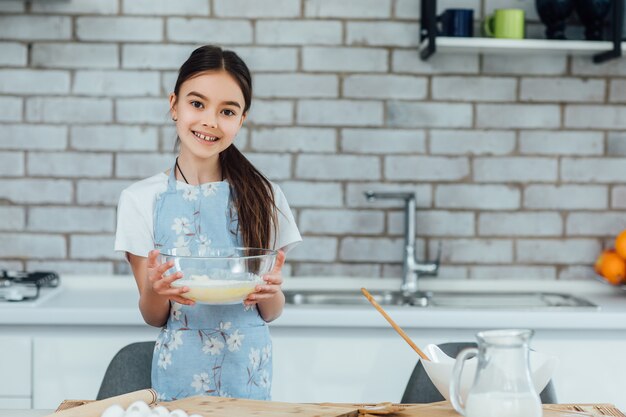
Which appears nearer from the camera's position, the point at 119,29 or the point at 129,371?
the point at 129,371

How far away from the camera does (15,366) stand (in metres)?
2.32

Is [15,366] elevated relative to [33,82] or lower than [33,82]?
lower

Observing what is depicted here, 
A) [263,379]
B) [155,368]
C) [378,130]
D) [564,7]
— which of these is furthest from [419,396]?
[564,7]

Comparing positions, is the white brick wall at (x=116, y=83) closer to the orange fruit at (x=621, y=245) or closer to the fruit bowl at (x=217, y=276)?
the fruit bowl at (x=217, y=276)

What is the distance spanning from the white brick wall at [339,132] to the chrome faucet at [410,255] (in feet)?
0.38

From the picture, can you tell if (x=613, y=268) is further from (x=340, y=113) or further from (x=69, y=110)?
(x=69, y=110)

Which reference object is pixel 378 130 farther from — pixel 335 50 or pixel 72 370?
pixel 72 370

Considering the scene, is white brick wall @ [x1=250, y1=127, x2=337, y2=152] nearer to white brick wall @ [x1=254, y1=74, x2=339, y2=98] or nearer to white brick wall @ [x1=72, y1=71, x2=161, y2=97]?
white brick wall @ [x1=254, y1=74, x2=339, y2=98]

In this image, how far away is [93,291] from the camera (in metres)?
2.72

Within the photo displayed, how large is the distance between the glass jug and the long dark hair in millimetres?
802

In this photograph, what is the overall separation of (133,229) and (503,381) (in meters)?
0.93

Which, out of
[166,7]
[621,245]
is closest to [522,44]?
[621,245]

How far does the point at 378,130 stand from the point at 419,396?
119 cm

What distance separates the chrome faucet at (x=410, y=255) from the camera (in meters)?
2.73
